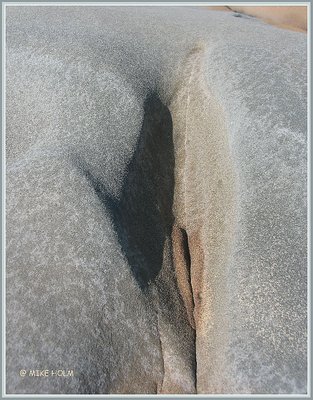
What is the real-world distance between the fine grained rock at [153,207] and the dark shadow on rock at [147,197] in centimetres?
3

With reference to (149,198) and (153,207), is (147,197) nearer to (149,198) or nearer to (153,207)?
(149,198)

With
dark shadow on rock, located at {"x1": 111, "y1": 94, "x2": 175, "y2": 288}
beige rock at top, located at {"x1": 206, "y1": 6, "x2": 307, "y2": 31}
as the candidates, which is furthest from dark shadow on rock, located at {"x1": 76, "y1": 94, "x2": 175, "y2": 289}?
beige rock at top, located at {"x1": 206, "y1": 6, "x2": 307, "y2": 31}

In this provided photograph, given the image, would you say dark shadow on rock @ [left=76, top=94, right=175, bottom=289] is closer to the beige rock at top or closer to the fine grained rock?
the fine grained rock

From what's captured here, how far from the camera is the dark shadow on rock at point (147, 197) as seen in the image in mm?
6359

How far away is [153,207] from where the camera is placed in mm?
7082

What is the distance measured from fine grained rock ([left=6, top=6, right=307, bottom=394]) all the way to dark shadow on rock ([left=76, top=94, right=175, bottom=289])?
3 centimetres

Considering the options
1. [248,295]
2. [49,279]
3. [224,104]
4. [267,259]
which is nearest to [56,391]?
[49,279]

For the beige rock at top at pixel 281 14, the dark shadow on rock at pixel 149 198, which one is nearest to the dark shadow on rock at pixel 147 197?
the dark shadow on rock at pixel 149 198

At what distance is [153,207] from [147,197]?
0.20m

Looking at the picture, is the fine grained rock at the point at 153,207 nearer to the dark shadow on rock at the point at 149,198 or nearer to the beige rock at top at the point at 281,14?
the dark shadow on rock at the point at 149,198

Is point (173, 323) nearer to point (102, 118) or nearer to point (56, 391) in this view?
point (56, 391)

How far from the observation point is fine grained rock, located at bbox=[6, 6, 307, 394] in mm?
5566

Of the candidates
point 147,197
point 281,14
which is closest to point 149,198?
point 147,197

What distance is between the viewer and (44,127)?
7367 millimetres
